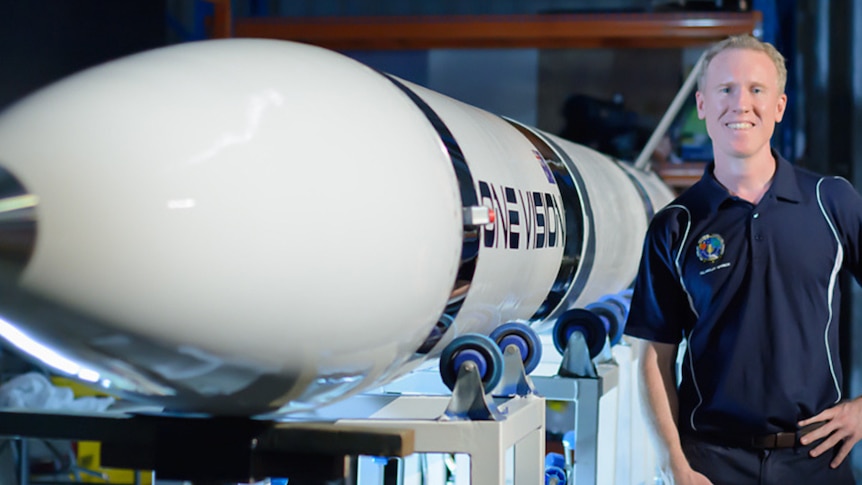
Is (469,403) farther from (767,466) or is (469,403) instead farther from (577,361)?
(577,361)

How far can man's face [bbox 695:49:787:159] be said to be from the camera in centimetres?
176

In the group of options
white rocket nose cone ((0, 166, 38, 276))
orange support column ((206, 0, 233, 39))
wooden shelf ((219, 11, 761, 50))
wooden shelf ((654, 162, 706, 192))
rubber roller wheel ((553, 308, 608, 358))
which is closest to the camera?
white rocket nose cone ((0, 166, 38, 276))

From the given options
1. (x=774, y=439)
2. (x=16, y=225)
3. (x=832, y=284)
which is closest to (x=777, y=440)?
(x=774, y=439)

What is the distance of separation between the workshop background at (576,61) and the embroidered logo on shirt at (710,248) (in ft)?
9.31

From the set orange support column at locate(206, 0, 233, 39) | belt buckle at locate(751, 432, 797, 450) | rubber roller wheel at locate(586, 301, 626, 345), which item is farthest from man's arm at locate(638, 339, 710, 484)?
orange support column at locate(206, 0, 233, 39)

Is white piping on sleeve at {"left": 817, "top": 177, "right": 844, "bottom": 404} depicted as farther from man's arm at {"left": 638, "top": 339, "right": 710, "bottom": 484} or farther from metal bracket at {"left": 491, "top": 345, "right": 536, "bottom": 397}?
metal bracket at {"left": 491, "top": 345, "right": 536, "bottom": 397}

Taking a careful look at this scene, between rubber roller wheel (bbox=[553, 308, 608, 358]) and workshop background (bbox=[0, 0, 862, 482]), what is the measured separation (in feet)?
8.03

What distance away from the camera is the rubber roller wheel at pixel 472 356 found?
5.13ft

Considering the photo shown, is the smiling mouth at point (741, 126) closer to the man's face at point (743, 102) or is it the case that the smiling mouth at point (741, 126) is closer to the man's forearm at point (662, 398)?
the man's face at point (743, 102)

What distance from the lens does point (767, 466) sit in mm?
1765

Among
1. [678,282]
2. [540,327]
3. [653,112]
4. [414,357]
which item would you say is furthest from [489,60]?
[414,357]

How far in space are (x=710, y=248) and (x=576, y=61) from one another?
363cm

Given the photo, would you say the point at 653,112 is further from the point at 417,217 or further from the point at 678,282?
the point at 417,217

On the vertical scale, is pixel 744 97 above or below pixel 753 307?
above
